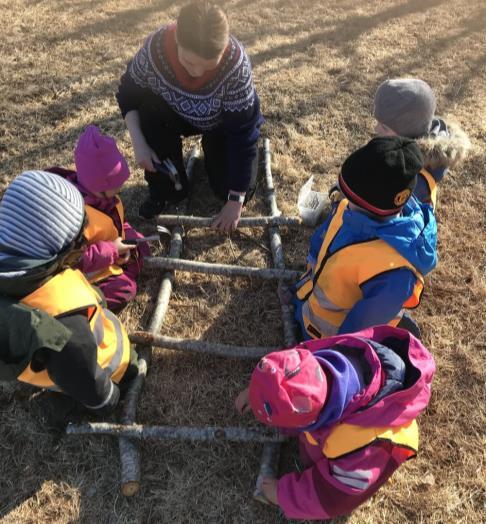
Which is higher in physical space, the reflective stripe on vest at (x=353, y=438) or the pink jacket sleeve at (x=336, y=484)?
the reflective stripe on vest at (x=353, y=438)

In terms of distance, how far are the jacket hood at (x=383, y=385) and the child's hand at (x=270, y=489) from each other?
0.60 meters

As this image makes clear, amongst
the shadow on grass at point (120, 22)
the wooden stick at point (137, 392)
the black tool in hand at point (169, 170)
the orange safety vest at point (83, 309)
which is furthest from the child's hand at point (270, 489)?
the shadow on grass at point (120, 22)

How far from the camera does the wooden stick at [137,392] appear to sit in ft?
7.82

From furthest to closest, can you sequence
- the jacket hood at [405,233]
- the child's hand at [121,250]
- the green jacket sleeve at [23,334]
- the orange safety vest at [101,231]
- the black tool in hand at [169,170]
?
the black tool in hand at [169,170] → the child's hand at [121,250] → the orange safety vest at [101,231] → the jacket hood at [405,233] → the green jacket sleeve at [23,334]

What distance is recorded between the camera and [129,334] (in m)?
2.87

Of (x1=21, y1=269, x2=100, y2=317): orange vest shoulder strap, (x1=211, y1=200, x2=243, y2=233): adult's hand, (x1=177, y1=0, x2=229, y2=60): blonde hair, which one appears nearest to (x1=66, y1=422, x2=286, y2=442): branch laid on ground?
(x1=21, y1=269, x2=100, y2=317): orange vest shoulder strap

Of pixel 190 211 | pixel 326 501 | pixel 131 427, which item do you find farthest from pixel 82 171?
pixel 326 501

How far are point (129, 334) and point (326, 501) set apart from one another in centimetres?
138

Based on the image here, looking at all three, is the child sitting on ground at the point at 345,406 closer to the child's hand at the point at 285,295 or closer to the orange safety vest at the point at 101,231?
the child's hand at the point at 285,295

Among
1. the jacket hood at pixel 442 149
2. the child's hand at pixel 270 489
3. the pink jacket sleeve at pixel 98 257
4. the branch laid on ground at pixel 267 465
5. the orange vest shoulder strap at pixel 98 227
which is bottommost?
the branch laid on ground at pixel 267 465

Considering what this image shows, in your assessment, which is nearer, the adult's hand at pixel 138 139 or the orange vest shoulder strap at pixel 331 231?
the orange vest shoulder strap at pixel 331 231

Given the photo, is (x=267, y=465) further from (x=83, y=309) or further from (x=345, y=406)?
(x=83, y=309)

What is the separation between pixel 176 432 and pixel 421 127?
2.00m

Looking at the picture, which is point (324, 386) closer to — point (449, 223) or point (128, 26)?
point (449, 223)
